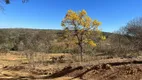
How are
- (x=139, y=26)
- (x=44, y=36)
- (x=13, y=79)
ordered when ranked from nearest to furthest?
1. (x=13, y=79)
2. (x=139, y=26)
3. (x=44, y=36)

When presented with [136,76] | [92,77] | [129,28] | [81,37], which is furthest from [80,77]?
[129,28]

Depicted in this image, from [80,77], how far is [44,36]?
186ft

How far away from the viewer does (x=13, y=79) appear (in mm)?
13938

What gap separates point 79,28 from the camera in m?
27.6

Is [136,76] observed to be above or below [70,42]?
below

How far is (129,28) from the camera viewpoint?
28672 mm

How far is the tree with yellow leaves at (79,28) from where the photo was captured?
27219 mm

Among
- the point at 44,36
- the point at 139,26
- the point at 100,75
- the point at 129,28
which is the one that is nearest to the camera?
the point at 100,75

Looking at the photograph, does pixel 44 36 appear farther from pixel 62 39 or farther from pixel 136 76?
pixel 136 76

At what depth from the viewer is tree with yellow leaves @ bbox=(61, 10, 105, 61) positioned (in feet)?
89.3

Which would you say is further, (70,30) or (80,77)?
(70,30)

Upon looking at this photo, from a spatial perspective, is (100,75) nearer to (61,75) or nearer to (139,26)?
(61,75)

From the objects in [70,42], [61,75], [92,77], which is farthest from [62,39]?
[92,77]

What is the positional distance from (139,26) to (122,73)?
15.9 metres
